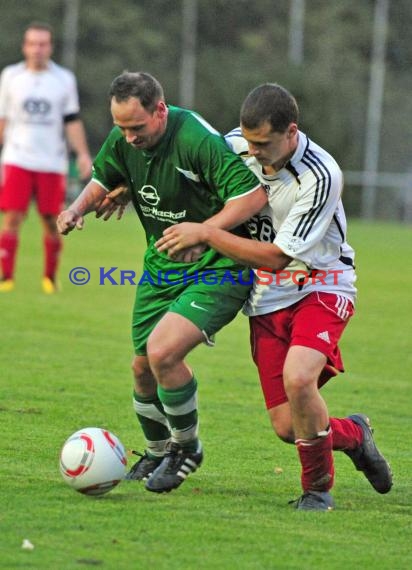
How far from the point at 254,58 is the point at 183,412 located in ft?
116

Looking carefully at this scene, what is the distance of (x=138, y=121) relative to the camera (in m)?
5.52

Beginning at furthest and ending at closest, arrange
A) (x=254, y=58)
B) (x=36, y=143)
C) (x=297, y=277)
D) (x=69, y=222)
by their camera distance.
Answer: (x=254, y=58) < (x=36, y=143) < (x=69, y=222) < (x=297, y=277)

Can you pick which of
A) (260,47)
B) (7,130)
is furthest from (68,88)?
(260,47)

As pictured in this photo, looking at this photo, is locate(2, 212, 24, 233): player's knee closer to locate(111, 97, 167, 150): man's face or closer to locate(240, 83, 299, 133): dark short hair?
locate(111, 97, 167, 150): man's face

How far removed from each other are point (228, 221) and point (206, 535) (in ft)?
4.62

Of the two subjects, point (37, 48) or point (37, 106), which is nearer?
point (37, 48)

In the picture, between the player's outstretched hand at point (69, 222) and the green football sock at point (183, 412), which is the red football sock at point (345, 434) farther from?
the player's outstretched hand at point (69, 222)

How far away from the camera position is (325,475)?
18.0 feet

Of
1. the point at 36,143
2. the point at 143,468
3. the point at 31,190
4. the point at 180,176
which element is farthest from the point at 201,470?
the point at 36,143

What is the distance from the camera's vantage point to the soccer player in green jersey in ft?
18.1

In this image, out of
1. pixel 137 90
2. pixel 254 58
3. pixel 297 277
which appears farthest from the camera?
pixel 254 58

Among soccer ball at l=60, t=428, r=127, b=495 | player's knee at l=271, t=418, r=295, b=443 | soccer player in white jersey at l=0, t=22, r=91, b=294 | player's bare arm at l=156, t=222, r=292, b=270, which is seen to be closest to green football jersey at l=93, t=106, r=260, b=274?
player's bare arm at l=156, t=222, r=292, b=270

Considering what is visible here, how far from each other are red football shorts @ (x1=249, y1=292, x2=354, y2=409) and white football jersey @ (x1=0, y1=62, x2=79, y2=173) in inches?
316

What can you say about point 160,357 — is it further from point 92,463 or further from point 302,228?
point 302,228
